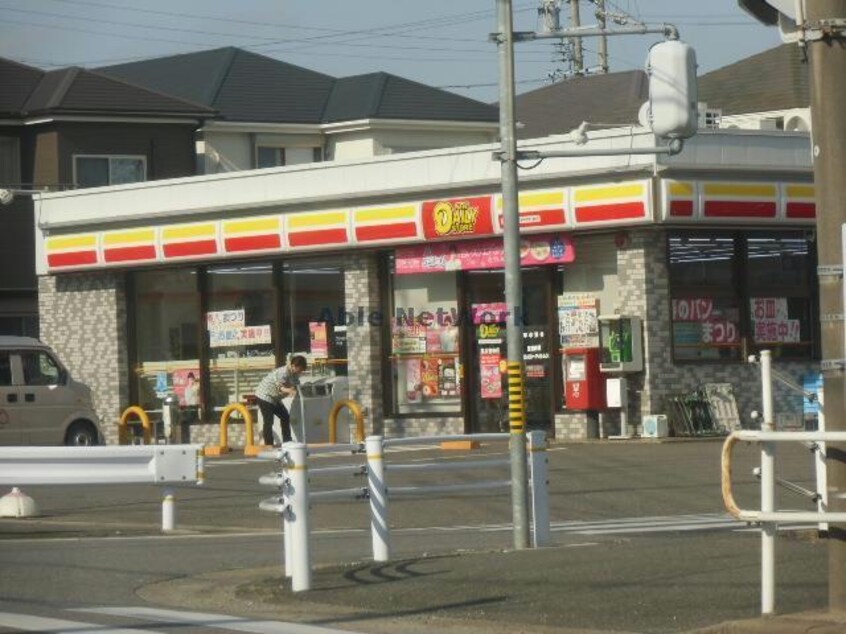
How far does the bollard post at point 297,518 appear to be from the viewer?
12.6 metres

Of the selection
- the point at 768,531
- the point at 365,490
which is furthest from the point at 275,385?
the point at 768,531

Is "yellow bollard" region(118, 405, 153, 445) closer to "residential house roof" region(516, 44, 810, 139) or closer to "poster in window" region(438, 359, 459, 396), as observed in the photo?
"poster in window" region(438, 359, 459, 396)

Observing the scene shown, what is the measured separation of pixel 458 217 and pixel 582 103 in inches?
890

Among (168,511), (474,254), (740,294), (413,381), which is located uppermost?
(474,254)

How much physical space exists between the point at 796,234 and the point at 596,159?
12.8ft

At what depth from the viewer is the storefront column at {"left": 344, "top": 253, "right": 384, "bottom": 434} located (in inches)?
1270

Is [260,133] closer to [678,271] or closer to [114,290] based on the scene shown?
[114,290]

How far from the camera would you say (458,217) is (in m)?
30.8

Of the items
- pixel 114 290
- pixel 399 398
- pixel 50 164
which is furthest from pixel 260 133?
pixel 399 398

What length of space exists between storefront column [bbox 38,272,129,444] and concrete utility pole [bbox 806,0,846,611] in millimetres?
27504

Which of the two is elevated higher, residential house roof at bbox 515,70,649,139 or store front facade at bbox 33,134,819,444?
residential house roof at bbox 515,70,649,139

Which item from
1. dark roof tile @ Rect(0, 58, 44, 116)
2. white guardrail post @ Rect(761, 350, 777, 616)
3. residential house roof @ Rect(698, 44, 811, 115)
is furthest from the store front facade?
white guardrail post @ Rect(761, 350, 777, 616)

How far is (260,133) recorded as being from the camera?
4591cm

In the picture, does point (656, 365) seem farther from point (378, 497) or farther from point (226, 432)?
point (378, 497)
